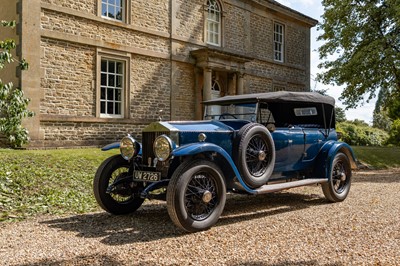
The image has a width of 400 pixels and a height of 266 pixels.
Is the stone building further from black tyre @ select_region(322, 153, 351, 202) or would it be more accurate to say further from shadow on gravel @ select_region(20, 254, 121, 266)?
shadow on gravel @ select_region(20, 254, 121, 266)

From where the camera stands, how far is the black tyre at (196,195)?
4.70 meters

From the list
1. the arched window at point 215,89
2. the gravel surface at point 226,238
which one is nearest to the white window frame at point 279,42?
the arched window at point 215,89

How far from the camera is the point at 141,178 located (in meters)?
5.43

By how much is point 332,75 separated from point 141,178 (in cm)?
1633

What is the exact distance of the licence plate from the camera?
5.27 m

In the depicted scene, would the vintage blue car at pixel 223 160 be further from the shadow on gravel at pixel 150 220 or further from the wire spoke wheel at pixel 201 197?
the shadow on gravel at pixel 150 220

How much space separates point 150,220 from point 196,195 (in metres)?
1.04

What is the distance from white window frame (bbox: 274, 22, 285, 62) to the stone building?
0.87m

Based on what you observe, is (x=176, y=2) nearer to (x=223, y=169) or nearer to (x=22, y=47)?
(x=22, y=47)

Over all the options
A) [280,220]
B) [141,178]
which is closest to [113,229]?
[141,178]

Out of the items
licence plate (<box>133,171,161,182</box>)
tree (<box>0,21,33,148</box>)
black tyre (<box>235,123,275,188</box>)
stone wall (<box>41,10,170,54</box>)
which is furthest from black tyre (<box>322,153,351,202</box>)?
stone wall (<box>41,10,170,54</box>)

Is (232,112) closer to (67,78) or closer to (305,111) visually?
(305,111)

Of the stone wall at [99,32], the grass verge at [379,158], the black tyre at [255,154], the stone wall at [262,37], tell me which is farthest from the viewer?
the stone wall at [262,37]

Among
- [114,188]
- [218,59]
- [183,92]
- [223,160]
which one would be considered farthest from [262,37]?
[114,188]
